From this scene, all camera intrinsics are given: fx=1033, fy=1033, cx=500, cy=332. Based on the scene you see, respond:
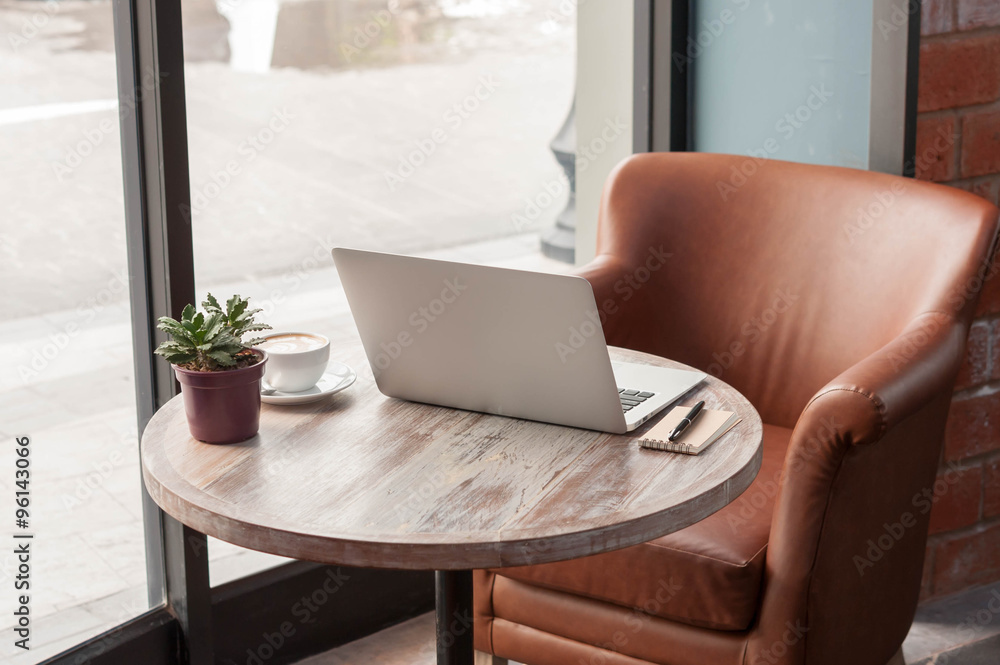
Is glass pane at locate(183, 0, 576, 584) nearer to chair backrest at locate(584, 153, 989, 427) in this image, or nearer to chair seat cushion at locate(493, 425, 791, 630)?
chair backrest at locate(584, 153, 989, 427)

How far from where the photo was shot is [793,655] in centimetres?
140

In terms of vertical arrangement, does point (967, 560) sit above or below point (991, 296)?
below

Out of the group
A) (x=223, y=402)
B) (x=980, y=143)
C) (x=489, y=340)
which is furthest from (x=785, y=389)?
(x=223, y=402)

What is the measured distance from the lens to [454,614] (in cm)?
Answer: 128

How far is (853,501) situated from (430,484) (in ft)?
2.09

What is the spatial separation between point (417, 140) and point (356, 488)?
3.39 meters

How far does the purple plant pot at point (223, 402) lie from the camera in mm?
1169

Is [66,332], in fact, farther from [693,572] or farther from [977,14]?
[977,14]

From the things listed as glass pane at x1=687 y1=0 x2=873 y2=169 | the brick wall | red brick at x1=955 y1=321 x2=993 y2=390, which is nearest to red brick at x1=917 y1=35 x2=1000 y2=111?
the brick wall

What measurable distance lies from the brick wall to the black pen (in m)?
0.89

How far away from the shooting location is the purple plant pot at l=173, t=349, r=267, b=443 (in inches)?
46.0

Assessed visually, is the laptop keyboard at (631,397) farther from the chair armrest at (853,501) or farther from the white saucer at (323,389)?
the white saucer at (323,389)

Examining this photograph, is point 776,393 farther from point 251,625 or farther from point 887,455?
point 251,625

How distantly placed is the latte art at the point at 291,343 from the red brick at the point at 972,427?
1.32m
